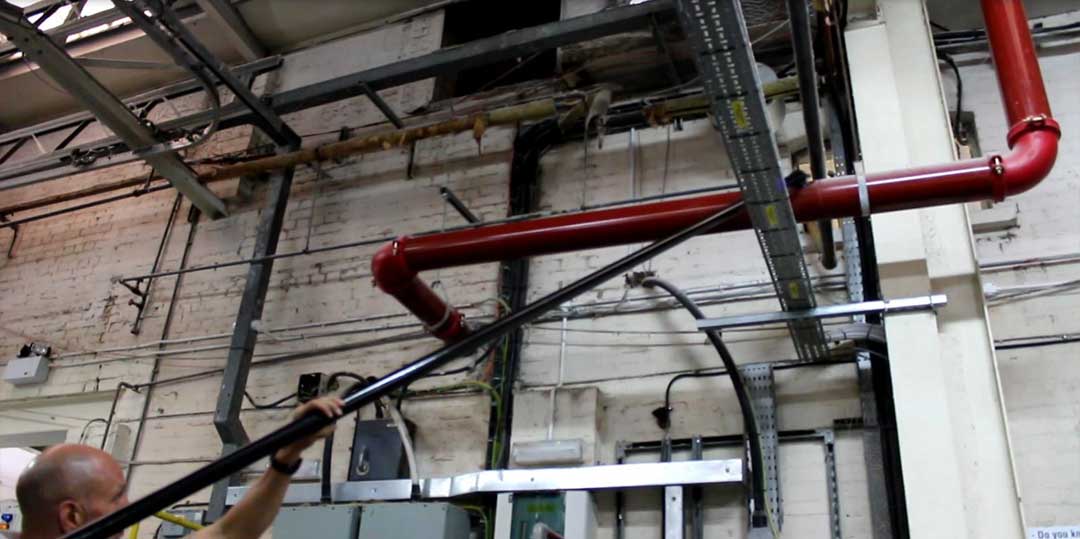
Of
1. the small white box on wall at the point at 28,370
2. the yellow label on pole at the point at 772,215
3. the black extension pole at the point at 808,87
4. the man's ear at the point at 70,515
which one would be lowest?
the man's ear at the point at 70,515

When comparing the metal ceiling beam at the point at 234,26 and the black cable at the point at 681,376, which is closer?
the black cable at the point at 681,376

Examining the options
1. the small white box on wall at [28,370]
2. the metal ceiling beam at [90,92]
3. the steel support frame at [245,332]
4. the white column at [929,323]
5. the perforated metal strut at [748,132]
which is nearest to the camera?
the perforated metal strut at [748,132]

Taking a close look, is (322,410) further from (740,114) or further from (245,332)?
(245,332)

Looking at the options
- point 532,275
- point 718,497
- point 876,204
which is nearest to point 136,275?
point 532,275

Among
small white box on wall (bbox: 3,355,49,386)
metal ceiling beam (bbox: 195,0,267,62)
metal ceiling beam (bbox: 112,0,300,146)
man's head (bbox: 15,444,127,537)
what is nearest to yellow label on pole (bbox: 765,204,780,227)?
man's head (bbox: 15,444,127,537)

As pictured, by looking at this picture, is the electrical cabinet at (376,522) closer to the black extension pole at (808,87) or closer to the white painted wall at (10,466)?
the black extension pole at (808,87)

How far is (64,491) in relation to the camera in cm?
156

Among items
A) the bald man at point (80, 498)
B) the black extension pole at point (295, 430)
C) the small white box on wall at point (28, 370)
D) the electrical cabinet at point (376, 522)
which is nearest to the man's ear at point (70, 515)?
the bald man at point (80, 498)

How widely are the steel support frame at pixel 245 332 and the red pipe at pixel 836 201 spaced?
3.84ft

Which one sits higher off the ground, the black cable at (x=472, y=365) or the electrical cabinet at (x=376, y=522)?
the black cable at (x=472, y=365)

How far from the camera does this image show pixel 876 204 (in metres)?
2.71

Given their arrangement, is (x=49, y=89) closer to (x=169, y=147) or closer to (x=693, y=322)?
(x=169, y=147)

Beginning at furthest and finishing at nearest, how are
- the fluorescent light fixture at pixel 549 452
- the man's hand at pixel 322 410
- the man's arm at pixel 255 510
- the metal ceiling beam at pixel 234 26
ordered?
1. the metal ceiling beam at pixel 234 26
2. the fluorescent light fixture at pixel 549 452
3. the man's arm at pixel 255 510
4. the man's hand at pixel 322 410

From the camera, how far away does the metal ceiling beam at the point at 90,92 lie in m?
4.21
